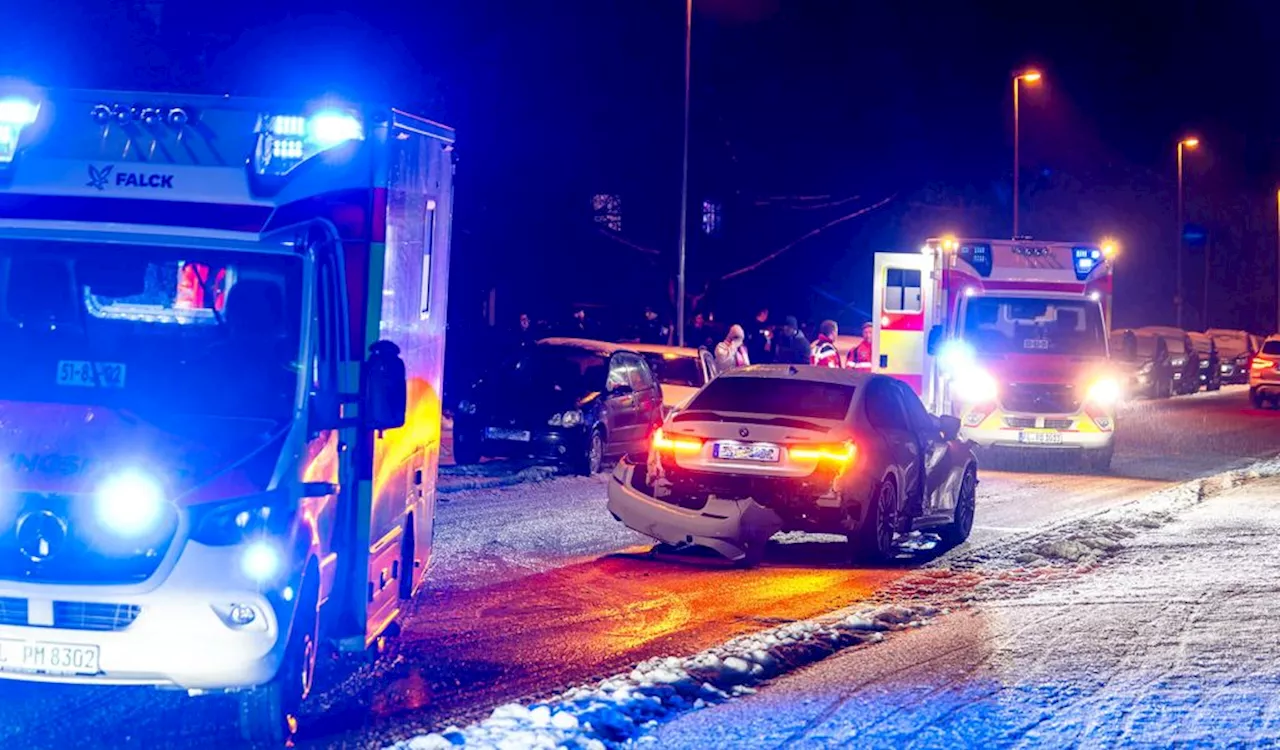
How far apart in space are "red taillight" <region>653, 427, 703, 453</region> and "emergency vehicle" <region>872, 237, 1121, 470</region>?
32.8 ft

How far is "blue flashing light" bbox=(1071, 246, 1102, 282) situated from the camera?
74.5ft

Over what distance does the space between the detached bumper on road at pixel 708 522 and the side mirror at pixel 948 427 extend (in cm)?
275

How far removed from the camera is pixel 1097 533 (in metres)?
15.0

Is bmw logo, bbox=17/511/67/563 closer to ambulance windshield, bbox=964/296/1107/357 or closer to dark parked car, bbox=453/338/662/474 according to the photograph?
dark parked car, bbox=453/338/662/474

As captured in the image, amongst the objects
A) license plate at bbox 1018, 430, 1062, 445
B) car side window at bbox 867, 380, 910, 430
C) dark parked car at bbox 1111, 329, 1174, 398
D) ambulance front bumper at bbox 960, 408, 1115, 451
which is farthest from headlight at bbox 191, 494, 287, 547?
dark parked car at bbox 1111, 329, 1174, 398

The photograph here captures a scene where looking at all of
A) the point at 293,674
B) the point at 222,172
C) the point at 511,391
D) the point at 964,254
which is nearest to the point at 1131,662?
the point at 293,674

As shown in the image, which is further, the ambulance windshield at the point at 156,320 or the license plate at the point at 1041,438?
the license plate at the point at 1041,438

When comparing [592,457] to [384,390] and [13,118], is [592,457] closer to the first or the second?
[384,390]

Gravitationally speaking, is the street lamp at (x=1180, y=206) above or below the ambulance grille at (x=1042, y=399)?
above

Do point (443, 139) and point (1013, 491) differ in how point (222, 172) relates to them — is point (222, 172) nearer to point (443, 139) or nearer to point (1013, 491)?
point (443, 139)

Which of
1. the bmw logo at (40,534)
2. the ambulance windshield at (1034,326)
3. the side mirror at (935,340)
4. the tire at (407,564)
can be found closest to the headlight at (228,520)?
the bmw logo at (40,534)

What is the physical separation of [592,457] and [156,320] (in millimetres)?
11951

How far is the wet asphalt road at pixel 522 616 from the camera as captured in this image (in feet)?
24.7

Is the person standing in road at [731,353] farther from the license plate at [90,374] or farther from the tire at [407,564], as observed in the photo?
the license plate at [90,374]
